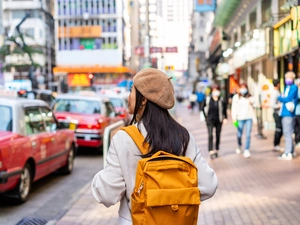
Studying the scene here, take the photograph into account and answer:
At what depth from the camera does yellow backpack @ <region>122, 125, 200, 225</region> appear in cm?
251

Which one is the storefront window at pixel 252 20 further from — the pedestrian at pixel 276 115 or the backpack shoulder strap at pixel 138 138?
the backpack shoulder strap at pixel 138 138

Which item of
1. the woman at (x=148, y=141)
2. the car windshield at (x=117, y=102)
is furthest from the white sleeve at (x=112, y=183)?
the car windshield at (x=117, y=102)

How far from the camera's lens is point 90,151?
14539mm

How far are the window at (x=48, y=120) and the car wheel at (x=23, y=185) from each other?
1.51 m

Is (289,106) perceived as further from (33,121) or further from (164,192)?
(164,192)

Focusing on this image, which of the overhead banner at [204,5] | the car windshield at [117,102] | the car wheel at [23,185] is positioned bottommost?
the car wheel at [23,185]

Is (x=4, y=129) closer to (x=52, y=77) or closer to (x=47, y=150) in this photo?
(x=47, y=150)

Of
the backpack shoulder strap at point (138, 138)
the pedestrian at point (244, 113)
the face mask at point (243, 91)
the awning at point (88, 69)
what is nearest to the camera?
the backpack shoulder strap at point (138, 138)

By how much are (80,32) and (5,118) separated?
215ft

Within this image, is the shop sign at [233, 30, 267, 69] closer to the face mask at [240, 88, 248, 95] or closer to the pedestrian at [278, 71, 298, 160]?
the face mask at [240, 88, 248, 95]

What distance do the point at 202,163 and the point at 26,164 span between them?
5.16 meters

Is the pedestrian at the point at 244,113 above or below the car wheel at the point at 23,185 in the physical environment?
above

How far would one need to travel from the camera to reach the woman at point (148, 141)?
2.73 m

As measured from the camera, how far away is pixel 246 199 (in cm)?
732
